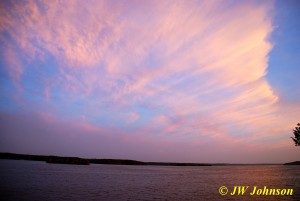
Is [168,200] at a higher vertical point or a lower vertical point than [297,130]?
lower

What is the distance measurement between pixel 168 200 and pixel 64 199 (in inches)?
516

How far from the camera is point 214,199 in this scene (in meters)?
33.6

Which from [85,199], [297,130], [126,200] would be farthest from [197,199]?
[297,130]

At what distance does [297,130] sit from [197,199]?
77.7 m

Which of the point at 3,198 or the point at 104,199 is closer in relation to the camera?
the point at 3,198

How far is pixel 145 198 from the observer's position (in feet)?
111

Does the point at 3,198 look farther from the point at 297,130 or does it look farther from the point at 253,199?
the point at 297,130

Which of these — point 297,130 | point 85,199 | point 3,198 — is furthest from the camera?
point 297,130

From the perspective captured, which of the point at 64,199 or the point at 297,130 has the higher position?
the point at 297,130

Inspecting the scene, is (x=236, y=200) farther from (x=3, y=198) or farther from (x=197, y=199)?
(x=3, y=198)

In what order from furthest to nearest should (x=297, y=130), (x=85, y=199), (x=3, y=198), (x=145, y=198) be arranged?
(x=297, y=130) < (x=145, y=198) < (x=85, y=199) < (x=3, y=198)

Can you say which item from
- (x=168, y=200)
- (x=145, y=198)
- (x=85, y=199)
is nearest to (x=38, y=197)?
(x=85, y=199)

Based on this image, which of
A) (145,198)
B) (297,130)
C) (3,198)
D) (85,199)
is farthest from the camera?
(297,130)

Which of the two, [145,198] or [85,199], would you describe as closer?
[85,199]
